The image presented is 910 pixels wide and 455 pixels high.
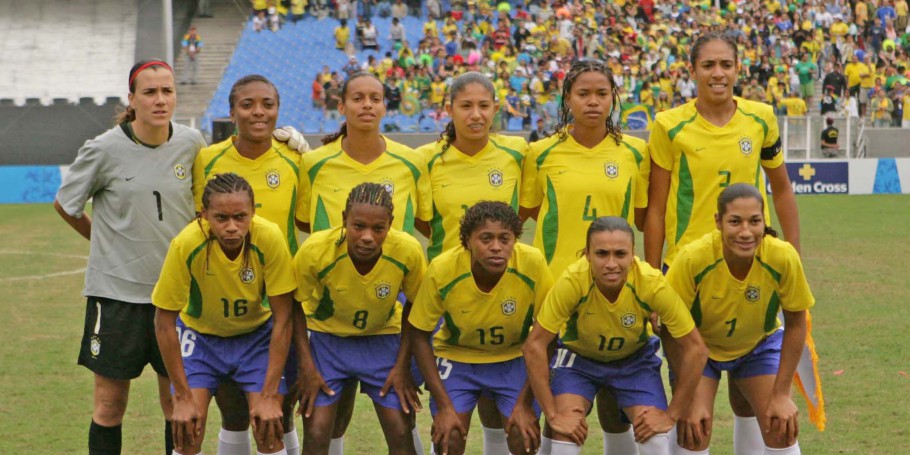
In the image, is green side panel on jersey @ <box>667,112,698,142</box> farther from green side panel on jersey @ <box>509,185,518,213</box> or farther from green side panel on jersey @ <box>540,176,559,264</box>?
green side panel on jersey @ <box>509,185,518,213</box>

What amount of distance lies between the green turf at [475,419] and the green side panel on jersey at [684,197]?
4.89 feet

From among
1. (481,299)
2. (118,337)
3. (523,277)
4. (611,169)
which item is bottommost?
(118,337)

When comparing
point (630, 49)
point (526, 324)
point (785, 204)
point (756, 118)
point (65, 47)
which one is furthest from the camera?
point (65, 47)

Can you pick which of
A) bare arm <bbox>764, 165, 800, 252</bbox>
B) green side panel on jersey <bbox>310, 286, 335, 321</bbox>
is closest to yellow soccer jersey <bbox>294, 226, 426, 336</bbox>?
green side panel on jersey <bbox>310, 286, 335, 321</bbox>

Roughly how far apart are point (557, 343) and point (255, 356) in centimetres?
143

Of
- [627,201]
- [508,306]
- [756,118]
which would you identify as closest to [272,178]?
[508,306]

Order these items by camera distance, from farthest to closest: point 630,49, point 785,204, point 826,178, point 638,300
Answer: point 630,49 < point 826,178 < point 785,204 < point 638,300

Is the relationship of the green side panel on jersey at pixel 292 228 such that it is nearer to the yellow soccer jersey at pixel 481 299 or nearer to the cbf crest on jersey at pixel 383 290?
the cbf crest on jersey at pixel 383 290

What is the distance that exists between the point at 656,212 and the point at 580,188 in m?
0.41

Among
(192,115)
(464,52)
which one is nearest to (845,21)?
(464,52)

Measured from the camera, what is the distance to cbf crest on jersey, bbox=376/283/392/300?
5.44 metres

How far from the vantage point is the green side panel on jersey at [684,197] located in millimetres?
5770

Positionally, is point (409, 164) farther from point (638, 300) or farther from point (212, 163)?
point (638, 300)

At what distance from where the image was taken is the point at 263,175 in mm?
5789
